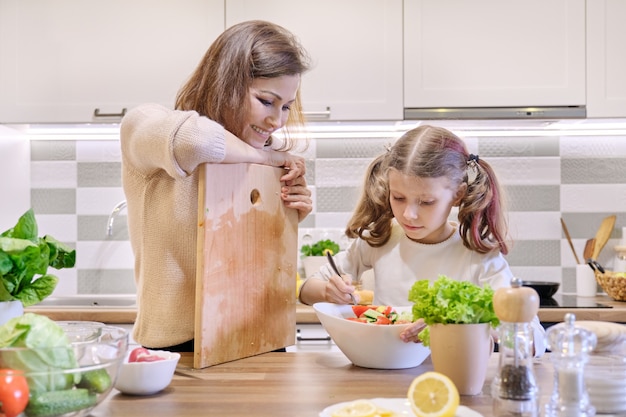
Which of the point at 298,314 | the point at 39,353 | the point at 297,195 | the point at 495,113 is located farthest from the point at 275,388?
the point at 495,113

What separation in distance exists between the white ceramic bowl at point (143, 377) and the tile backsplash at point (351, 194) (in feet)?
6.44

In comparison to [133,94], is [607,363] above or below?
below

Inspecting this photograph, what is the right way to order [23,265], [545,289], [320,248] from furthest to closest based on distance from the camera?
1. [320,248]
2. [545,289]
3. [23,265]

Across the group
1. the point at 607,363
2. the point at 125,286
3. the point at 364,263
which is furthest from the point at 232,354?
the point at 125,286

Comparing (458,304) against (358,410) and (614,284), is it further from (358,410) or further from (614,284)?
(614,284)

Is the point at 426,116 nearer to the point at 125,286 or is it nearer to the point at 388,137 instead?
the point at 388,137

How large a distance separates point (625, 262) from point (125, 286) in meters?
2.06

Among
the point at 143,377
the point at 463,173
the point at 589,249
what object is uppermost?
the point at 463,173

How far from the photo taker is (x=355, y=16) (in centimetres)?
275

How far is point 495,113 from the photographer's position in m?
2.75

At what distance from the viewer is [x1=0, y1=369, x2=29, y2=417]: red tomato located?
0.87 meters

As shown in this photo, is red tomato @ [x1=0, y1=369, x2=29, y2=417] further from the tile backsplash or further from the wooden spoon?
the wooden spoon

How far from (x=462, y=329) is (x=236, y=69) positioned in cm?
74

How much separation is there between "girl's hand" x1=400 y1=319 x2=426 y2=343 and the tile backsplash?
1.78 m
